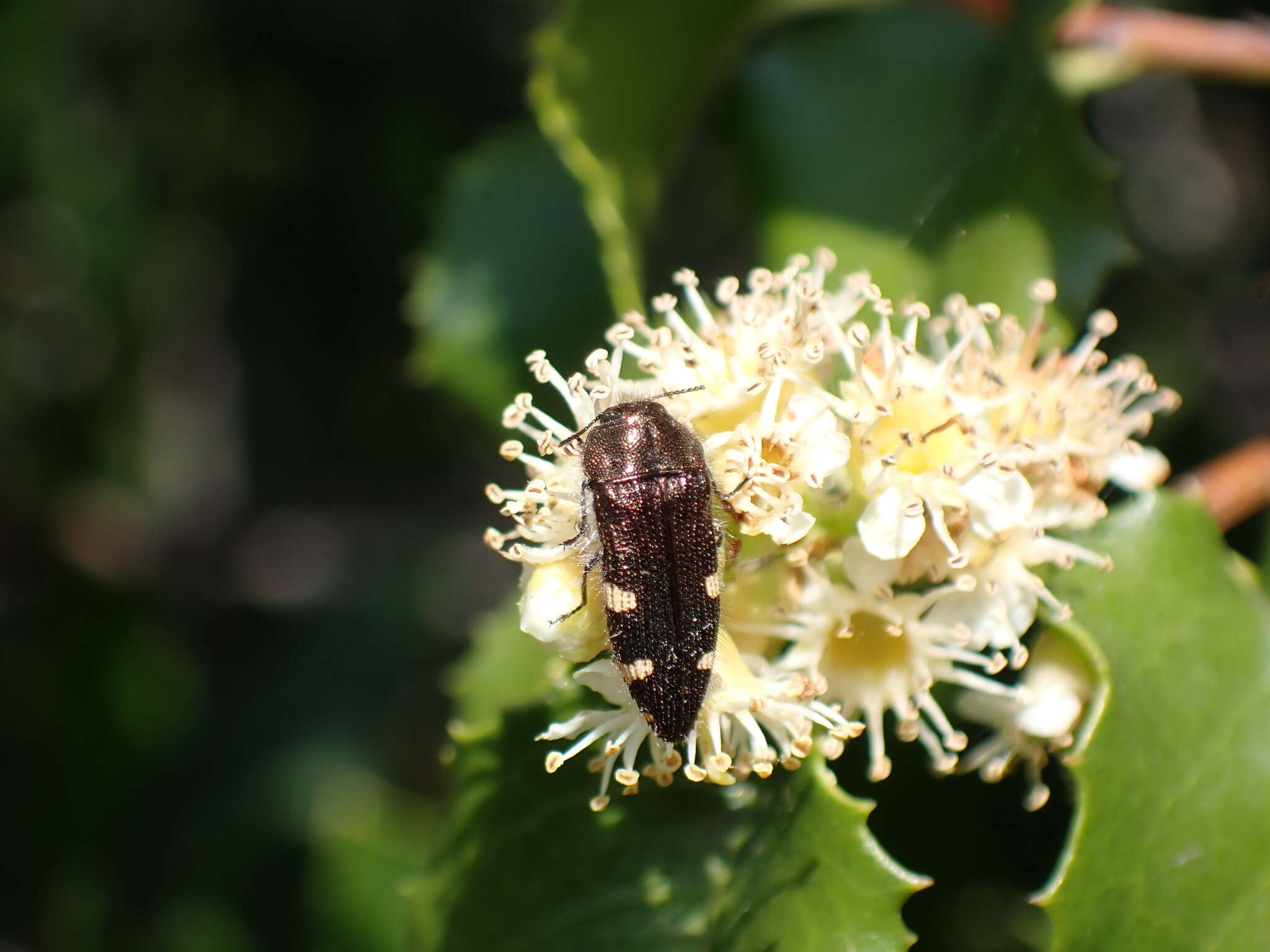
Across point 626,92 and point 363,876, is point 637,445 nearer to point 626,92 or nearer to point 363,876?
point 626,92

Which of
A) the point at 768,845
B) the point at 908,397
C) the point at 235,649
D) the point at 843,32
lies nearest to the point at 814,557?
the point at 908,397

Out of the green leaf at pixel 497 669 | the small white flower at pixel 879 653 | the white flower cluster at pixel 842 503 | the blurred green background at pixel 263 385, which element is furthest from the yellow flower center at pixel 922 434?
the blurred green background at pixel 263 385

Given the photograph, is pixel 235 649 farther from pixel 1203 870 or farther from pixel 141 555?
pixel 1203 870

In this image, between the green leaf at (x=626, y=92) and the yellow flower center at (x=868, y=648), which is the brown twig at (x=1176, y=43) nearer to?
the green leaf at (x=626, y=92)

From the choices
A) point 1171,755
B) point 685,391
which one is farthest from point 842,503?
point 1171,755

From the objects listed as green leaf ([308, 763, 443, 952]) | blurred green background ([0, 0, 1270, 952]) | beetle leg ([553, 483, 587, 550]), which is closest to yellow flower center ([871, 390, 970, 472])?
beetle leg ([553, 483, 587, 550])

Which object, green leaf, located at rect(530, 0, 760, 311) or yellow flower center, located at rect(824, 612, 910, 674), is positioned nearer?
yellow flower center, located at rect(824, 612, 910, 674)

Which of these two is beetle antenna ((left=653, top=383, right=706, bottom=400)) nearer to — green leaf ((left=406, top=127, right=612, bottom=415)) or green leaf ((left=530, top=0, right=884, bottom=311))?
green leaf ((left=530, top=0, right=884, bottom=311))
